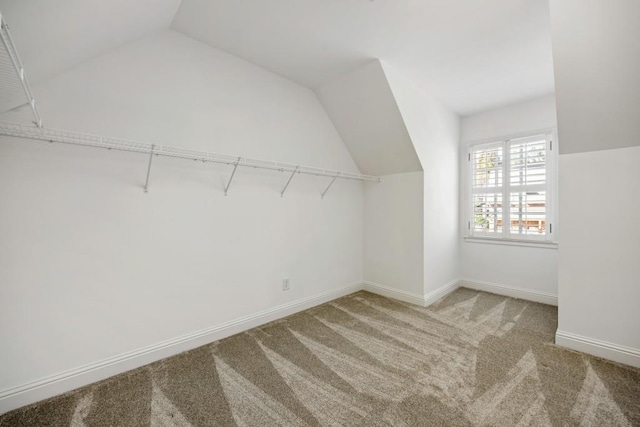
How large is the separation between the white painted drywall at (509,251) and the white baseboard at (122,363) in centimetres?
266

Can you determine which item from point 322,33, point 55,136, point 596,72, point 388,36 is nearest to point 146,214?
point 55,136

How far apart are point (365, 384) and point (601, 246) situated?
6.83 ft

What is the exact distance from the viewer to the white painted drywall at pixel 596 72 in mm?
1506

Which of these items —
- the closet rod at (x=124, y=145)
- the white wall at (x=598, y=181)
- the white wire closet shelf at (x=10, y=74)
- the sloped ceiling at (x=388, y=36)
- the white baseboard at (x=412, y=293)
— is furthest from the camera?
the white baseboard at (x=412, y=293)

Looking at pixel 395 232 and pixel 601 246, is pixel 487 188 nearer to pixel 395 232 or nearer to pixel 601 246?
pixel 395 232

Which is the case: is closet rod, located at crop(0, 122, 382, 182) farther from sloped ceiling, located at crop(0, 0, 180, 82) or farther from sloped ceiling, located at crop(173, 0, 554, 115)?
sloped ceiling, located at crop(173, 0, 554, 115)

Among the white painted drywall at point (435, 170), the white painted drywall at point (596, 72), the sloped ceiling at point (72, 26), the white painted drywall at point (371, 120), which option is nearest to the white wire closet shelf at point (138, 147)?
the sloped ceiling at point (72, 26)

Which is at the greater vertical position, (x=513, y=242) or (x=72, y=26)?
(x=72, y=26)

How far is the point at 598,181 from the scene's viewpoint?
2062mm

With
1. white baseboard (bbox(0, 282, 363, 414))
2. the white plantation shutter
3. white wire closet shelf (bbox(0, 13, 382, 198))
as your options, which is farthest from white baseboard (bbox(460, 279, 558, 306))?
white wire closet shelf (bbox(0, 13, 382, 198))

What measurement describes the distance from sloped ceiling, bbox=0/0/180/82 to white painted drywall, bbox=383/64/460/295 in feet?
6.39

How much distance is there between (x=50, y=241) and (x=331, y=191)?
2.42m

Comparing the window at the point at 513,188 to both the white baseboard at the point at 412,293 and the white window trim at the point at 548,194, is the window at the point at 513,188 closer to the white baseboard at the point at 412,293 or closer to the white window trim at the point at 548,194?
the white window trim at the point at 548,194

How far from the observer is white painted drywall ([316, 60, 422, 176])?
2.61 m
